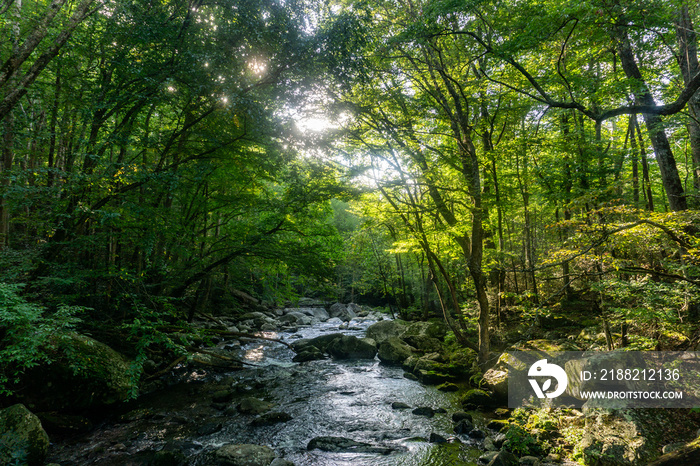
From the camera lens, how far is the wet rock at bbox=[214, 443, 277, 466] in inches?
204

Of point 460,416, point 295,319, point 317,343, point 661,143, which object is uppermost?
point 661,143

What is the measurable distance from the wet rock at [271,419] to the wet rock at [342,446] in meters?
1.37

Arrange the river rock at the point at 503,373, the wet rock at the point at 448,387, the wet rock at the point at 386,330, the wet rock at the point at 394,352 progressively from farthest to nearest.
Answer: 1. the wet rock at the point at 386,330
2. the wet rock at the point at 394,352
3. the wet rock at the point at 448,387
4. the river rock at the point at 503,373

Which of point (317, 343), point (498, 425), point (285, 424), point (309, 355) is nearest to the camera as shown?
point (498, 425)

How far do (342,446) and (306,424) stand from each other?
52.0 inches

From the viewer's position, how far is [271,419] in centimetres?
706

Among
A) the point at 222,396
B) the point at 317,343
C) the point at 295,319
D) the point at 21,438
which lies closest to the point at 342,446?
the point at 222,396

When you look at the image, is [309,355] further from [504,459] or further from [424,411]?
[504,459]

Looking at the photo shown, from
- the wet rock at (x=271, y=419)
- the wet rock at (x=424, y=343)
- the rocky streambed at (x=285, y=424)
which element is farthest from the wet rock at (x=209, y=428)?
the wet rock at (x=424, y=343)

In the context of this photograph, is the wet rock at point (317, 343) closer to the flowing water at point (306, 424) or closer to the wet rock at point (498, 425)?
the flowing water at point (306, 424)

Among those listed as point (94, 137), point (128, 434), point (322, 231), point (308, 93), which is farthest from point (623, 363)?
point (94, 137)

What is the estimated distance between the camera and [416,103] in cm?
848

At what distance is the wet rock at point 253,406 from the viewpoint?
24.4ft

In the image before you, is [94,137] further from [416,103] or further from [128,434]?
[416,103]
